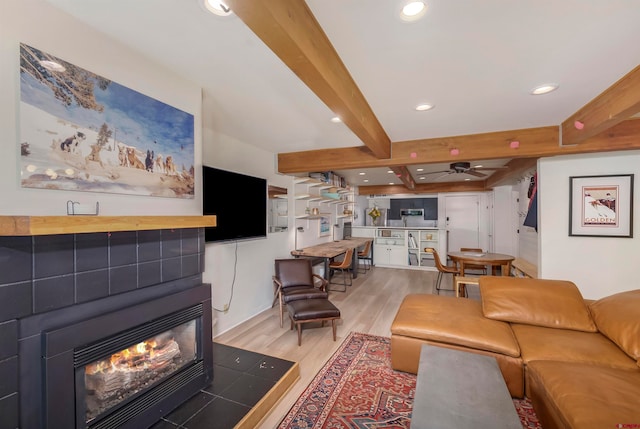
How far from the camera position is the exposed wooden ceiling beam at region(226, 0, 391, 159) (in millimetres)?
1028

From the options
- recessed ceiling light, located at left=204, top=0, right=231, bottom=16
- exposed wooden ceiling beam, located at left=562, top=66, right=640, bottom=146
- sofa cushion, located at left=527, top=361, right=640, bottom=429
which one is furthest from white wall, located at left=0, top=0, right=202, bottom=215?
exposed wooden ceiling beam, located at left=562, top=66, right=640, bottom=146

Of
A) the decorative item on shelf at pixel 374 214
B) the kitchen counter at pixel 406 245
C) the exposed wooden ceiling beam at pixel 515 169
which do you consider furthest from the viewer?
the decorative item on shelf at pixel 374 214

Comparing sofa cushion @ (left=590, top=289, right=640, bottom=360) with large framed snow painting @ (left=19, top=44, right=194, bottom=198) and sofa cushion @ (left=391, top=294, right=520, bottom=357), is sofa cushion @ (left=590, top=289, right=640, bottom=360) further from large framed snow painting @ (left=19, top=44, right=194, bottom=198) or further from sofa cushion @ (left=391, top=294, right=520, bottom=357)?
large framed snow painting @ (left=19, top=44, right=194, bottom=198)

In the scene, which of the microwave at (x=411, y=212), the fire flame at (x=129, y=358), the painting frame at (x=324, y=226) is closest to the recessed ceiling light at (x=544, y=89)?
the fire flame at (x=129, y=358)

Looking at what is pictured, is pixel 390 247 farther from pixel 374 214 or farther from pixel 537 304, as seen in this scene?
pixel 537 304

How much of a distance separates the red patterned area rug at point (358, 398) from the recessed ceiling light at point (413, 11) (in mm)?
2401

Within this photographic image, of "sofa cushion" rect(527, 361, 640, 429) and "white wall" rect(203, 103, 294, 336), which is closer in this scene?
"sofa cushion" rect(527, 361, 640, 429)

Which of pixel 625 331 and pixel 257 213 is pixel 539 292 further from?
pixel 257 213

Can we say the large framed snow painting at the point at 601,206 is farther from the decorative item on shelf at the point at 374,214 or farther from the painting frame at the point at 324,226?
the decorative item on shelf at the point at 374,214

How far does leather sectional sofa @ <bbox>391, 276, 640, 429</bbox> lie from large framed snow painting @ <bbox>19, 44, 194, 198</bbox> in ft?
7.47

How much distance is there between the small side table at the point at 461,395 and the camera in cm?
133

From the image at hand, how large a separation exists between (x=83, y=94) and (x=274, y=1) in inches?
43.7

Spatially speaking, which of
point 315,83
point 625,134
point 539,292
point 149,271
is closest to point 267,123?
point 315,83

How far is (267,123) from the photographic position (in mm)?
2861
